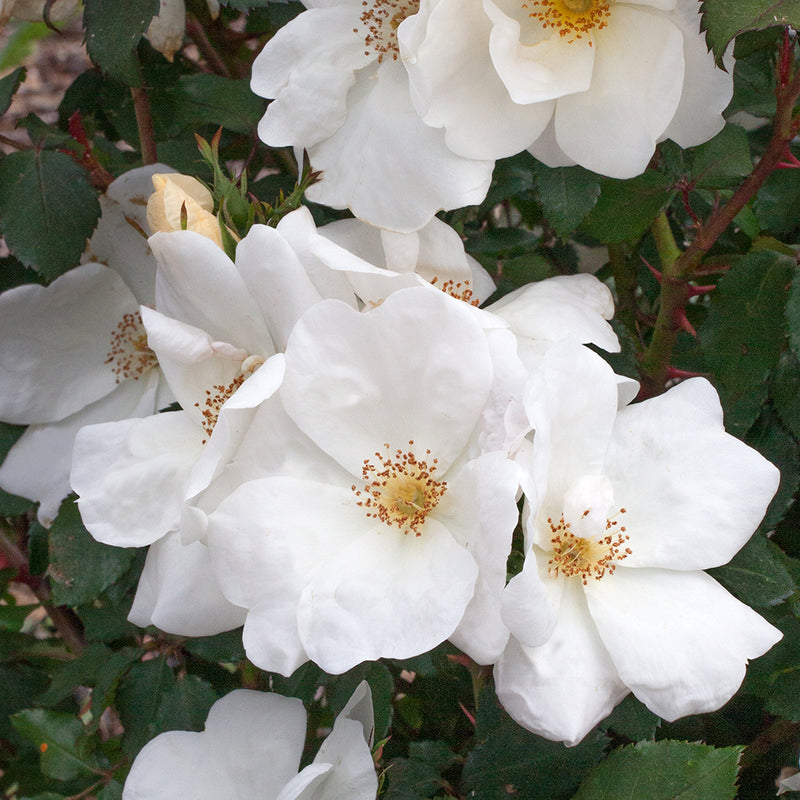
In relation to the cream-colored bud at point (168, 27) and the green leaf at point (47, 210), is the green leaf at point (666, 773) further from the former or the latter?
the cream-colored bud at point (168, 27)

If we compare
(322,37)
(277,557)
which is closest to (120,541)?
(277,557)

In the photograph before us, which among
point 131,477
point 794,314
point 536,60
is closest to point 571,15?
point 536,60

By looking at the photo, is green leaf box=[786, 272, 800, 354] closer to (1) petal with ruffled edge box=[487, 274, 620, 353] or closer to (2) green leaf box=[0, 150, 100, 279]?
(1) petal with ruffled edge box=[487, 274, 620, 353]

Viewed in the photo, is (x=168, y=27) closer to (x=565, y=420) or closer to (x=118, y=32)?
(x=118, y=32)

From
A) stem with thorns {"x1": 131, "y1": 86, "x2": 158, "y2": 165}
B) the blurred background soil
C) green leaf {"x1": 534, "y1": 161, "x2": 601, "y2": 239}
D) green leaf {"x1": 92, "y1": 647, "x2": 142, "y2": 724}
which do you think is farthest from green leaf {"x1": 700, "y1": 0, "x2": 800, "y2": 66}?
the blurred background soil

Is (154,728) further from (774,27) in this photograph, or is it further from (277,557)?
(774,27)

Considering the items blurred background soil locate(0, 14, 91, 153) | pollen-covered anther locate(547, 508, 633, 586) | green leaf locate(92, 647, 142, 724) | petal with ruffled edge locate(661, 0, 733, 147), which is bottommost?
blurred background soil locate(0, 14, 91, 153)
